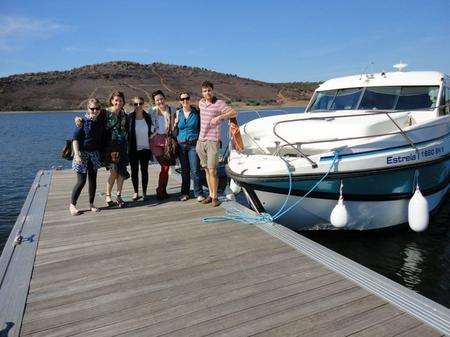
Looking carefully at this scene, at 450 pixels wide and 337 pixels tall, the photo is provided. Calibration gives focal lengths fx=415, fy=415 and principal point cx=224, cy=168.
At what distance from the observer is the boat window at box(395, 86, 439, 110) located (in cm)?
794

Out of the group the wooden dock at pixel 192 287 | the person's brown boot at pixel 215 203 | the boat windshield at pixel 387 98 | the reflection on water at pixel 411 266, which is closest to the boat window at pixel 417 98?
the boat windshield at pixel 387 98

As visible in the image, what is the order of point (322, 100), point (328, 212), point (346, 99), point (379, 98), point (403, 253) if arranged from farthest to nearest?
point (322, 100), point (346, 99), point (379, 98), point (403, 253), point (328, 212)

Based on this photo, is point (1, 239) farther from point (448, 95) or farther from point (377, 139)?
point (448, 95)

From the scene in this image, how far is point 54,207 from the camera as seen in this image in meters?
6.75

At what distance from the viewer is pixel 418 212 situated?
627cm

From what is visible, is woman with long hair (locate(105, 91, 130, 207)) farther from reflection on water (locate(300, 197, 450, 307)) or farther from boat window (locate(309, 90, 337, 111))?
boat window (locate(309, 90, 337, 111))

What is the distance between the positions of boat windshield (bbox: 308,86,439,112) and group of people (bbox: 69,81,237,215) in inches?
139

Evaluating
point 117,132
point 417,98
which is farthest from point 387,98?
point 117,132

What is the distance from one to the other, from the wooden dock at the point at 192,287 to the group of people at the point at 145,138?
87cm

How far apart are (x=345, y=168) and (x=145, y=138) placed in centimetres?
301

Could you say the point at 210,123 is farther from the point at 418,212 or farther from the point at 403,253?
the point at 403,253

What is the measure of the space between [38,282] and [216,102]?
3.27 metres

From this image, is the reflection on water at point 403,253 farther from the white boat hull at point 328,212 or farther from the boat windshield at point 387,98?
the boat windshield at point 387,98

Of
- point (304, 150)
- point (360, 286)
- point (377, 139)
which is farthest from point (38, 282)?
point (377, 139)
